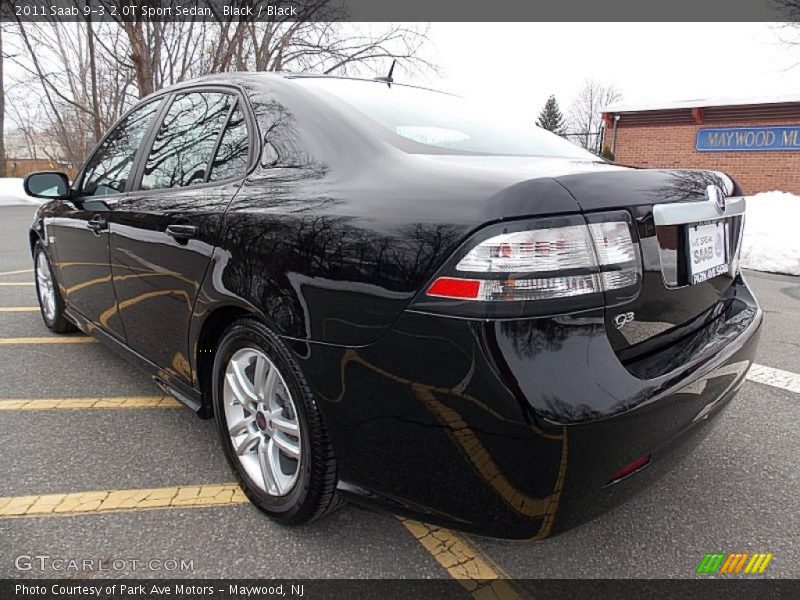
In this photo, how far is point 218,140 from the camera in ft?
7.43

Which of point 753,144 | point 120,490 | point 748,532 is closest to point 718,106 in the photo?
point 753,144

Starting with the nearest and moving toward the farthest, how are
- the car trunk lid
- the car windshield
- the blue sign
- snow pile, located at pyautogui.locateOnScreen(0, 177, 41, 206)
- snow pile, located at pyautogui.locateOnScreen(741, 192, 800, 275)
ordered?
the car trunk lid < the car windshield < snow pile, located at pyautogui.locateOnScreen(741, 192, 800, 275) < the blue sign < snow pile, located at pyautogui.locateOnScreen(0, 177, 41, 206)

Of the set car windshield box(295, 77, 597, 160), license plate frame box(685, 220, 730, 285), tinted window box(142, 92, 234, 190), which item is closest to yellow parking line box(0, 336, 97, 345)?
tinted window box(142, 92, 234, 190)

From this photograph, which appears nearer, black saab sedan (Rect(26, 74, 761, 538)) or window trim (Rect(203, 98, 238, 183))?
black saab sedan (Rect(26, 74, 761, 538))

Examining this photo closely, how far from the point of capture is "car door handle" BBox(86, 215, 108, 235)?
279 cm

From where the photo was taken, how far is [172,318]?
A: 2.31m

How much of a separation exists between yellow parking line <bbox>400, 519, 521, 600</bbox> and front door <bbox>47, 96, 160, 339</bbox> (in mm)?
1869

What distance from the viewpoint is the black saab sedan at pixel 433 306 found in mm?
1351

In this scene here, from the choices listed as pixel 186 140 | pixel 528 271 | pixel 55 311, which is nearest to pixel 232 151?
pixel 186 140

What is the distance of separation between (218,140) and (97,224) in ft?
3.42

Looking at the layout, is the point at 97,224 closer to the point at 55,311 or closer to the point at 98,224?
the point at 98,224

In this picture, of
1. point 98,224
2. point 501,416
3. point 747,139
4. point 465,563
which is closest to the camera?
point 501,416

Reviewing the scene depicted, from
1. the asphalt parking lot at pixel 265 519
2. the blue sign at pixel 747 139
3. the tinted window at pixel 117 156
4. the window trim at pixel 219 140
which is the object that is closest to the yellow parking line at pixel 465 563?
the asphalt parking lot at pixel 265 519

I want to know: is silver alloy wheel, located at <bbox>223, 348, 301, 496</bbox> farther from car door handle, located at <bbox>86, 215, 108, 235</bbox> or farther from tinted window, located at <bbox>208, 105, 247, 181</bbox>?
car door handle, located at <bbox>86, 215, 108, 235</bbox>
